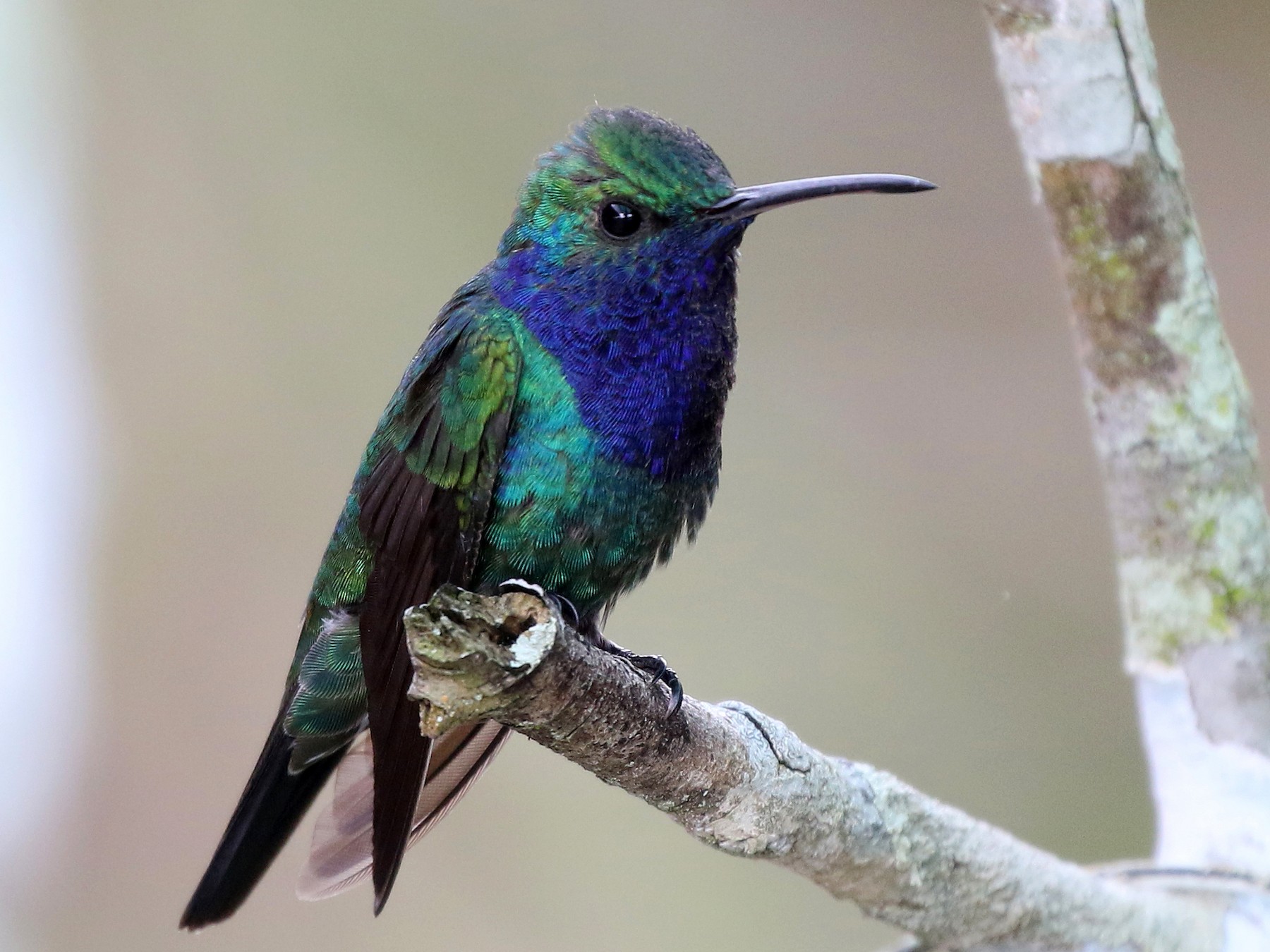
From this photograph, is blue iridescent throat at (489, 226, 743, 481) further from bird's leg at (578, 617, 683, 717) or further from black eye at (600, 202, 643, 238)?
bird's leg at (578, 617, 683, 717)

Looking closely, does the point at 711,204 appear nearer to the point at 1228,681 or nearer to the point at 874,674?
the point at 1228,681

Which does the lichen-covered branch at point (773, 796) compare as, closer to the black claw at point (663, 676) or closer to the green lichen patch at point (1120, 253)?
the black claw at point (663, 676)

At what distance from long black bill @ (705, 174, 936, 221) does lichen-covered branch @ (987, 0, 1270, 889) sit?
0.42 meters

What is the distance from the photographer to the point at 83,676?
14.9 feet

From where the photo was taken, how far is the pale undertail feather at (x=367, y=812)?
2072 mm

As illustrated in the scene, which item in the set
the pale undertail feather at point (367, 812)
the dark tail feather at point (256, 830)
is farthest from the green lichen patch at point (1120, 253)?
the dark tail feather at point (256, 830)

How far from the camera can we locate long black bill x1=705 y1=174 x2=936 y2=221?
72.9 inches

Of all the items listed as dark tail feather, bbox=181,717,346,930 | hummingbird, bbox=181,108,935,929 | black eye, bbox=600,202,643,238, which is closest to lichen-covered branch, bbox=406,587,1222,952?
hummingbird, bbox=181,108,935,929

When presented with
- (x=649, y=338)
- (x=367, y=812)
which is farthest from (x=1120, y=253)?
(x=367, y=812)

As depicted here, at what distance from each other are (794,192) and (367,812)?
3.85ft

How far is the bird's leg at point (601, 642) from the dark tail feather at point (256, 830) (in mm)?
546

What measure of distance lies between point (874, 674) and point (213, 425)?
245cm

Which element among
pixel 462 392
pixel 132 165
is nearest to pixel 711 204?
pixel 462 392

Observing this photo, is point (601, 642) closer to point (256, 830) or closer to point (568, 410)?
point (568, 410)
